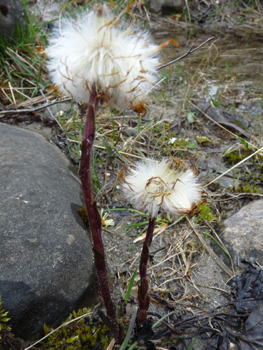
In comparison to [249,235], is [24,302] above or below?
above

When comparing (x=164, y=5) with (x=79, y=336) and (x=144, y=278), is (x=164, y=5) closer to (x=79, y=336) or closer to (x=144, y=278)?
(x=144, y=278)

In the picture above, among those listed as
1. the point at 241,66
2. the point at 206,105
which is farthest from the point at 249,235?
the point at 241,66

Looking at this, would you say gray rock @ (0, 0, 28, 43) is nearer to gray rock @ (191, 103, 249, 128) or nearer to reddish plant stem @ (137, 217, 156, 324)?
gray rock @ (191, 103, 249, 128)

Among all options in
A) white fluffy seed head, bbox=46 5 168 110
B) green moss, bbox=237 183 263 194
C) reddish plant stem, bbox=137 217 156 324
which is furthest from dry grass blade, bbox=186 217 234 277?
white fluffy seed head, bbox=46 5 168 110

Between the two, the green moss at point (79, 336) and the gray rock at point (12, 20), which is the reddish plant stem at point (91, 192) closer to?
the green moss at point (79, 336)

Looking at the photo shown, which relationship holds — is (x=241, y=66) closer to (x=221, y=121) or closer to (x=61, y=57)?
(x=221, y=121)

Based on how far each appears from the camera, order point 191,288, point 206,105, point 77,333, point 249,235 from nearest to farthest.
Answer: point 77,333 → point 191,288 → point 249,235 → point 206,105
